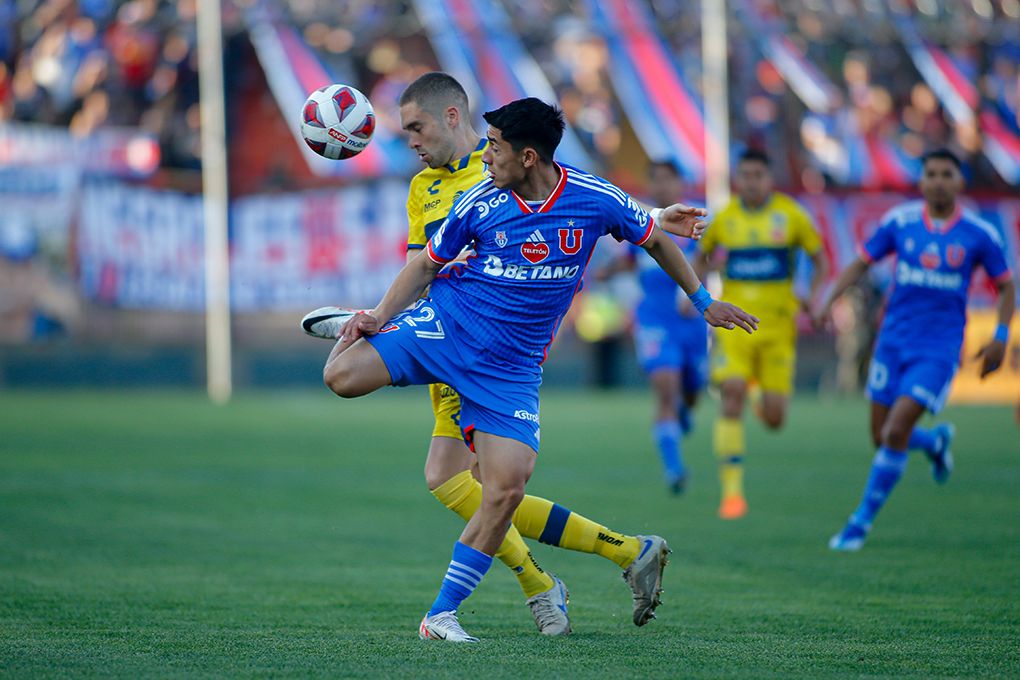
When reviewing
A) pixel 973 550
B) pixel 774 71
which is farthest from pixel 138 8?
pixel 973 550

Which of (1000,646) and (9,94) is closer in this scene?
(1000,646)

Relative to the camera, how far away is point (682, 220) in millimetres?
6031

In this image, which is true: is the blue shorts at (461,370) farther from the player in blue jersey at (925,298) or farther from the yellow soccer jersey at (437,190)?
the player in blue jersey at (925,298)

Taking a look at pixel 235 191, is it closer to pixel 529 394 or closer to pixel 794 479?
pixel 794 479

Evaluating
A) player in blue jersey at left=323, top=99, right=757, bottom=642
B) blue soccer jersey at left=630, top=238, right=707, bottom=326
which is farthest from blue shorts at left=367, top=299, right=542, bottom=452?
blue soccer jersey at left=630, top=238, right=707, bottom=326

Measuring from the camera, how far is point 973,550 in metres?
8.48

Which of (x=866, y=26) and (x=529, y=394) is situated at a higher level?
(x=866, y=26)

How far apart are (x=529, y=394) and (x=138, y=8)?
2315 centimetres

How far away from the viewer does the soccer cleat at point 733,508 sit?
1030 cm

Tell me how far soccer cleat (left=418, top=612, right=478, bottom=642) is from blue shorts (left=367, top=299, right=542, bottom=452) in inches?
27.5

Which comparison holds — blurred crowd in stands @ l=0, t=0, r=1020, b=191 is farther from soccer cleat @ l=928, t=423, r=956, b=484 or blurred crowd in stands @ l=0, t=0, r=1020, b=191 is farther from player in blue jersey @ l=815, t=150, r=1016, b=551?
player in blue jersey @ l=815, t=150, r=1016, b=551

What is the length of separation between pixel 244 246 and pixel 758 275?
57.3 ft

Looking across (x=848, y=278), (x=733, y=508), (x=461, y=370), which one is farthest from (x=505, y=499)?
(x=733, y=508)

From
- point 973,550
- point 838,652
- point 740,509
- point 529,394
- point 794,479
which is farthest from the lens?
point 794,479
